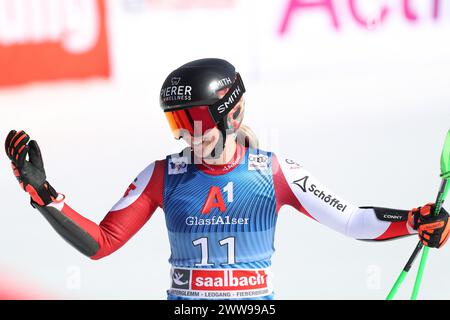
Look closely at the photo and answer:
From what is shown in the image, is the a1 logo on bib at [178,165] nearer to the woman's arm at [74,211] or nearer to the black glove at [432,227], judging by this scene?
the woman's arm at [74,211]

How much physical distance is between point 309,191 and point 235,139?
0.45 meters

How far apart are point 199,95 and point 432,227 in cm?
111

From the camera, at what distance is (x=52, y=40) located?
737 centimetres

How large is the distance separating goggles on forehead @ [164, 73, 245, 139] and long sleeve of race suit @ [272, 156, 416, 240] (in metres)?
0.36

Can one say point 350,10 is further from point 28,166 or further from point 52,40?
point 28,166

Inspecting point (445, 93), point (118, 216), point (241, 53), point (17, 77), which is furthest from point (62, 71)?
point (118, 216)

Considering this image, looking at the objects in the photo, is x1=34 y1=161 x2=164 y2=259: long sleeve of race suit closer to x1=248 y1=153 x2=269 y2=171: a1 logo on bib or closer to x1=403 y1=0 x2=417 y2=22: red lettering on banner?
x1=248 y1=153 x2=269 y2=171: a1 logo on bib

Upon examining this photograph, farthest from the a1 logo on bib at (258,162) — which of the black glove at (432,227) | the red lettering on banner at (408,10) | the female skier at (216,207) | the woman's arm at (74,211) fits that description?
the red lettering on banner at (408,10)

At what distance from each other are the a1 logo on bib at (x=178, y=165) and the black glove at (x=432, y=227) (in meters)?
1.04

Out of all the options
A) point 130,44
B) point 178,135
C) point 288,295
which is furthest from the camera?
point 130,44

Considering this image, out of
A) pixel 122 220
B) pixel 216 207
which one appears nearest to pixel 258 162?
pixel 216 207

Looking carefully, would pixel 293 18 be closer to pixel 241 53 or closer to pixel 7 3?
pixel 241 53

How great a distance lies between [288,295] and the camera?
20.9 ft

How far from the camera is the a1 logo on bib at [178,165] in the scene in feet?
13.7
